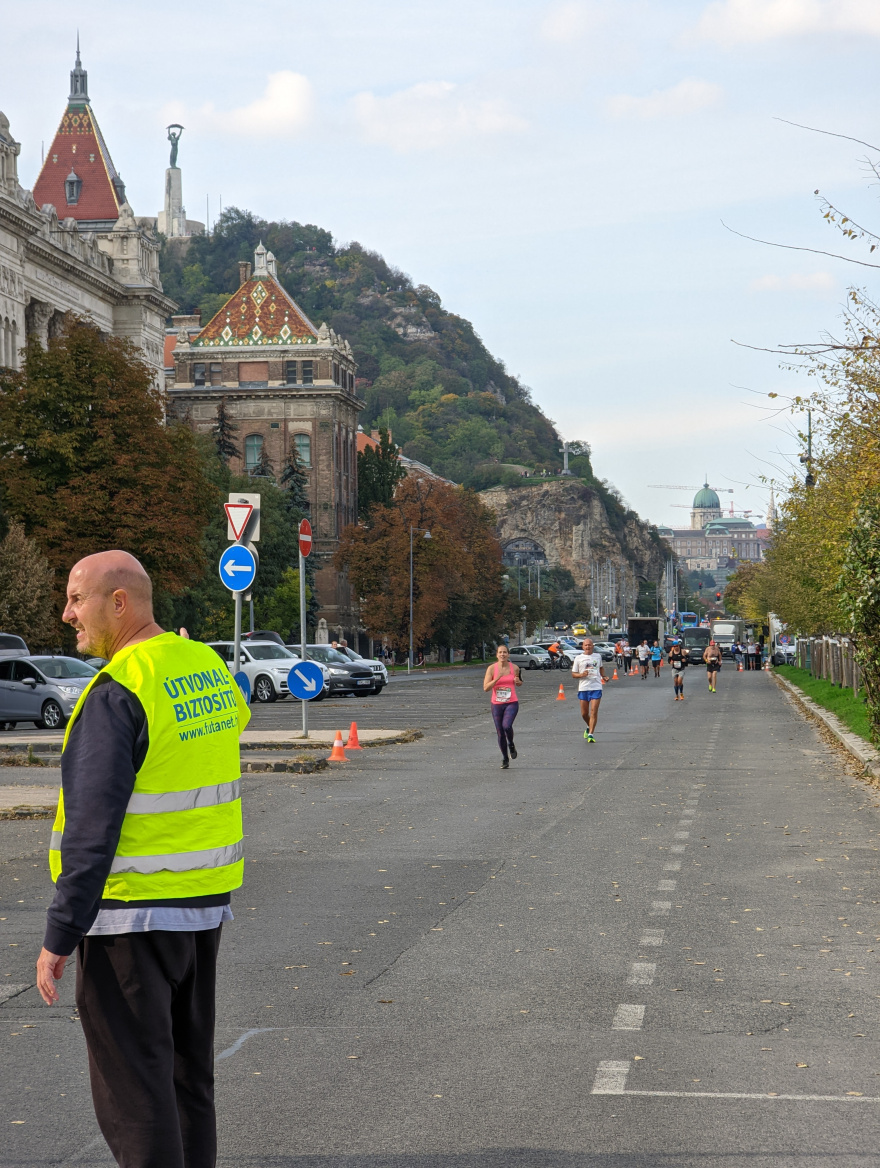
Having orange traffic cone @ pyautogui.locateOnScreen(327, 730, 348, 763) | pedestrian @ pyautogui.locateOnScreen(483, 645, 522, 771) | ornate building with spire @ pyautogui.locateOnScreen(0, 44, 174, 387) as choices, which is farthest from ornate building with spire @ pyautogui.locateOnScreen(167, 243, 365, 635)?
pedestrian @ pyautogui.locateOnScreen(483, 645, 522, 771)

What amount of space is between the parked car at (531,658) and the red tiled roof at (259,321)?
3136 cm

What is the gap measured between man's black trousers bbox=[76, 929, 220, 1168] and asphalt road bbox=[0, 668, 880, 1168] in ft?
3.55

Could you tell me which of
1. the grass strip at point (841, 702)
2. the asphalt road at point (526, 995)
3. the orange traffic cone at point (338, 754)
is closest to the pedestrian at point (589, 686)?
the grass strip at point (841, 702)

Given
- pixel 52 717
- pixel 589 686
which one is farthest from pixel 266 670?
pixel 589 686

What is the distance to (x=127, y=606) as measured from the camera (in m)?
4.37

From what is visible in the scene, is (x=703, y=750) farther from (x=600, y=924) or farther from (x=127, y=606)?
(x=127, y=606)

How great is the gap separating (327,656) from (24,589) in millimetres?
9967

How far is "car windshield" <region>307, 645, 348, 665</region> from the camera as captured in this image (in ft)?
159

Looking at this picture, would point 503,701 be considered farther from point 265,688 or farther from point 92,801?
point 265,688

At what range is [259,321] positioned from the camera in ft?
375

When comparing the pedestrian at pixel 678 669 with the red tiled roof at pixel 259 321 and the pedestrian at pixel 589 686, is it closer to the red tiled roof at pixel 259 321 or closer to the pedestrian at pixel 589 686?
the pedestrian at pixel 589 686

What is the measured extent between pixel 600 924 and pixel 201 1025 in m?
5.38

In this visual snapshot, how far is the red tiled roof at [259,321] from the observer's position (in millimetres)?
113062

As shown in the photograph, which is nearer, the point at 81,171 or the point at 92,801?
the point at 92,801
